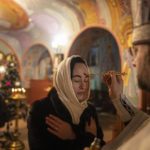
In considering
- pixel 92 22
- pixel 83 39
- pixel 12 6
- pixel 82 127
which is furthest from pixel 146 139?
pixel 12 6

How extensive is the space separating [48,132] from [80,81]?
469 mm

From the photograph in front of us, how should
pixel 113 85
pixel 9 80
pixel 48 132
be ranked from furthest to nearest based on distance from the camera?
pixel 9 80 < pixel 48 132 < pixel 113 85

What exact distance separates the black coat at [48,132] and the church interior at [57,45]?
63.5 inches

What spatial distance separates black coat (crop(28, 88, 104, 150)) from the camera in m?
1.83

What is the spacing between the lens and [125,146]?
79 cm

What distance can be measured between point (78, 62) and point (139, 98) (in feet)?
14.3

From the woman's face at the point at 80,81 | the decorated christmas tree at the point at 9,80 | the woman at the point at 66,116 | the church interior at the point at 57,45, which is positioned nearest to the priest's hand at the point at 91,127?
the woman at the point at 66,116

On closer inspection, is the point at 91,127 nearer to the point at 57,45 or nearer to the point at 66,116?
the point at 66,116

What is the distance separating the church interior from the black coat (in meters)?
1.61

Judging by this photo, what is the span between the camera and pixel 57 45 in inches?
384

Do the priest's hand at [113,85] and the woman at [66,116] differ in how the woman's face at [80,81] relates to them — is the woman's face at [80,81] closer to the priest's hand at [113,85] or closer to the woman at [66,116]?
the woman at [66,116]

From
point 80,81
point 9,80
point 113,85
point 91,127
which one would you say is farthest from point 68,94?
point 9,80

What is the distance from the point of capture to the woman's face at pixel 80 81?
1970 mm

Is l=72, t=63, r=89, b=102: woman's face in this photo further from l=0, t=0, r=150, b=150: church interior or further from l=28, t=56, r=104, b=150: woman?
l=0, t=0, r=150, b=150: church interior
